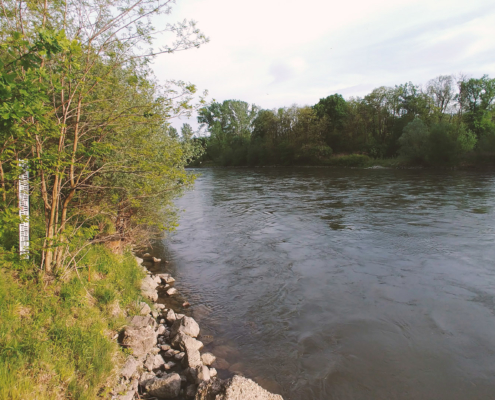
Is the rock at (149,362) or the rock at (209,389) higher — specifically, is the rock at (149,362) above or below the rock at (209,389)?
below

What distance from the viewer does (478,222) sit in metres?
16.8

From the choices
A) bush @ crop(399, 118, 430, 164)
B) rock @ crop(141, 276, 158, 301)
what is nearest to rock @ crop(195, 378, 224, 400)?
rock @ crop(141, 276, 158, 301)

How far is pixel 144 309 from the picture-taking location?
7.57m

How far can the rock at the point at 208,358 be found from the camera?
6197mm

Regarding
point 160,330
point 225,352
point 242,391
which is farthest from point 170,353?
point 242,391

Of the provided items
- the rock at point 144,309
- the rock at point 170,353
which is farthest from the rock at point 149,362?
the rock at point 144,309

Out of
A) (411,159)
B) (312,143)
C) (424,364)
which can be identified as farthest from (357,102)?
(424,364)

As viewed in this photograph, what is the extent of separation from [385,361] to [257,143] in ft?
281

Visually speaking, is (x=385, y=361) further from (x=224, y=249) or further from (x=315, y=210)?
→ (x=315, y=210)

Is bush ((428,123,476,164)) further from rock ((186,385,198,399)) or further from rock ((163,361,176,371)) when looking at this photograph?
rock ((186,385,198,399))

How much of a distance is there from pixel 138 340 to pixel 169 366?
0.76 meters

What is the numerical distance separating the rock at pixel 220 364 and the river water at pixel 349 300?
0.05 metres

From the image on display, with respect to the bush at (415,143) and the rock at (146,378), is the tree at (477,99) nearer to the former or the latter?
the bush at (415,143)

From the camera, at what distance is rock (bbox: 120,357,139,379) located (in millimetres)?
5312
